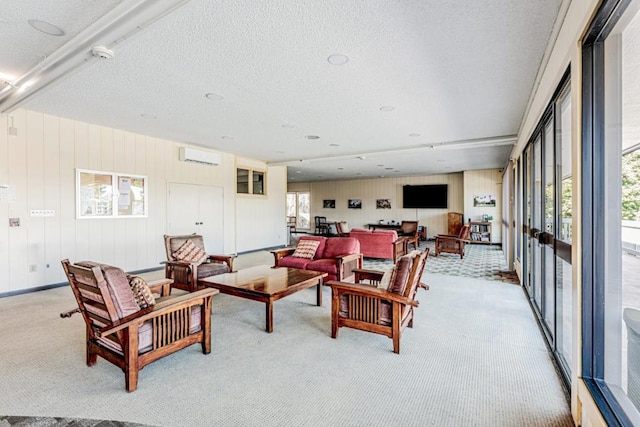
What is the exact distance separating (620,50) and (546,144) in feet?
6.73

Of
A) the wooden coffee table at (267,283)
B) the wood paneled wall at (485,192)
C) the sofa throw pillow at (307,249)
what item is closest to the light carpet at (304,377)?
the wooden coffee table at (267,283)

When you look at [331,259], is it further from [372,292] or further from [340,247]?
[372,292]

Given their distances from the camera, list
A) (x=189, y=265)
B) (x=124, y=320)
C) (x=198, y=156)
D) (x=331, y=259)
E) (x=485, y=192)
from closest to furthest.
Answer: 1. (x=124, y=320)
2. (x=189, y=265)
3. (x=331, y=259)
4. (x=198, y=156)
5. (x=485, y=192)

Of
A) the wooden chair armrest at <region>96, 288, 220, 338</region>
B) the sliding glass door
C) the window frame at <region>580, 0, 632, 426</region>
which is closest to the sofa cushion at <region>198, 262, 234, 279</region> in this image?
the wooden chair armrest at <region>96, 288, 220, 338</region>

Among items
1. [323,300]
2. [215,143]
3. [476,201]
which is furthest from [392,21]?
[476,201]

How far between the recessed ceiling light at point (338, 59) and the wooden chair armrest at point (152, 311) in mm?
2457

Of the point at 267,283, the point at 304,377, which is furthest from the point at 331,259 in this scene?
the point at 304,377

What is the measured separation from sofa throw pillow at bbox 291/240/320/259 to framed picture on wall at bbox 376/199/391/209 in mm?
9172

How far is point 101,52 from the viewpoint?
263 centimetres

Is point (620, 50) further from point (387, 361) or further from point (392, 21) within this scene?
point (387, 361)

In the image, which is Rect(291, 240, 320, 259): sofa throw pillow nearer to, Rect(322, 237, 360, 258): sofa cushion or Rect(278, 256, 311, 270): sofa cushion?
Rect(278, 256, 311, 270): sofa cushion

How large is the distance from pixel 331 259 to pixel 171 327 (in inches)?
117

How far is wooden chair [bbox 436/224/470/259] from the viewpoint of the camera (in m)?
7.96

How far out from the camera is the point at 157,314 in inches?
89.0
